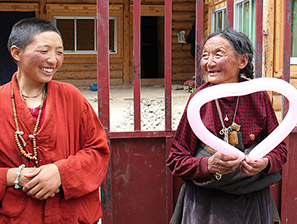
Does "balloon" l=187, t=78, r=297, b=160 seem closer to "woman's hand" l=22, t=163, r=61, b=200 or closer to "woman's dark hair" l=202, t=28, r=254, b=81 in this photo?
"woman's dark hair" l=202, t=28, r=254, b=81

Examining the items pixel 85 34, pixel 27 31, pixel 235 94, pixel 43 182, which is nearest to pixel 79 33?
pixel 85 34

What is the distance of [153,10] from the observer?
12398 mm

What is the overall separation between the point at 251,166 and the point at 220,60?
511 millimetres

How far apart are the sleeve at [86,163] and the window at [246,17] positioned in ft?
24.7

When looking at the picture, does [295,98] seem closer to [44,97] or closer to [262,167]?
[262,167]

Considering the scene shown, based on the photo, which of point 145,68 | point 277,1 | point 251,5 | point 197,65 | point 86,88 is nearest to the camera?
point 197,65

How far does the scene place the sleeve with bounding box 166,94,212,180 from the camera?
175 centimetres

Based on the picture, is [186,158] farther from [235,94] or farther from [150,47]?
[150,47]

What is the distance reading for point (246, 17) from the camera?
9.16m

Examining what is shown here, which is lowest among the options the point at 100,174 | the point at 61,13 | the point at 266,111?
the point at 100,174

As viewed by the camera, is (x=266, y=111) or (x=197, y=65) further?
(x=197, y=65)

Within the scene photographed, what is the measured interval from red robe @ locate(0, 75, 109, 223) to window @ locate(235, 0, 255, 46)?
24.8ft

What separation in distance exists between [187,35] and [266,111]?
11.1 metres

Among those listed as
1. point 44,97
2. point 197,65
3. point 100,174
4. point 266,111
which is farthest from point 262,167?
point 44,97
